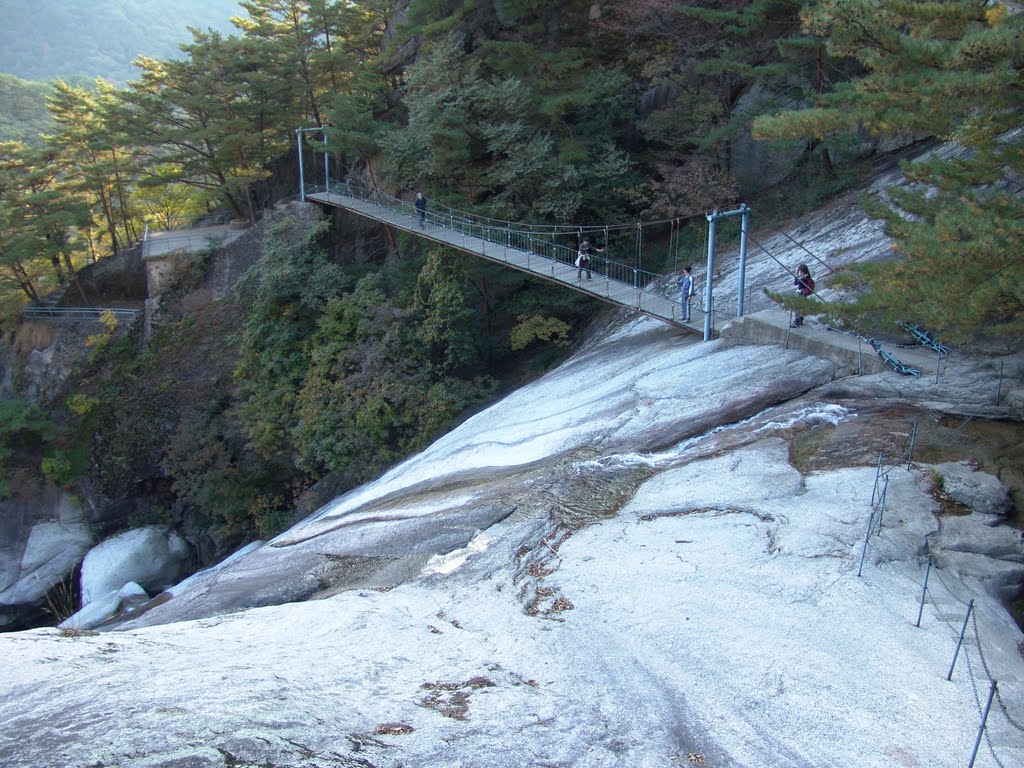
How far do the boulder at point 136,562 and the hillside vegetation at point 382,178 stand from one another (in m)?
0.99

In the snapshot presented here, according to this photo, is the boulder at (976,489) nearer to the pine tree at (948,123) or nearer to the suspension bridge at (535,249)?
the pine tree at (948,123)

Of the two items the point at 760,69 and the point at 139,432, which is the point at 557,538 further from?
the point at 139,432

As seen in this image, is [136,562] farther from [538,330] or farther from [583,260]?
[583,260]

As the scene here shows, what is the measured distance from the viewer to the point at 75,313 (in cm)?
2502

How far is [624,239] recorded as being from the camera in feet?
68.1

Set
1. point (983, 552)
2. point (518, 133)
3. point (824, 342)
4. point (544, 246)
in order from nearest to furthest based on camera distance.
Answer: point (983, 552), point (824, 342), point (518, 133), point (544, 246)

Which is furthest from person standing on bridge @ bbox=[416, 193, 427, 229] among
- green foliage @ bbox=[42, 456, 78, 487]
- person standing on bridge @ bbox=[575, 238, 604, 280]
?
green foliage @ bbox=[42, 456, 78, 487]

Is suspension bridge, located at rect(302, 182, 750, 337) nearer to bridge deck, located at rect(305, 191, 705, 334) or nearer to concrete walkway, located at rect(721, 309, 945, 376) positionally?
bridge deck, located at rect(305, 191, 705, 334)

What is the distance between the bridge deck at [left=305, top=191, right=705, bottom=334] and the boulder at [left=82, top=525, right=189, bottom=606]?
A: 37.6 feet

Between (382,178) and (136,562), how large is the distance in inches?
550

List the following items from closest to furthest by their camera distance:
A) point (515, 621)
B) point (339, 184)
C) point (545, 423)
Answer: point (515, 621)
point (545, 423)
point (339, 184)

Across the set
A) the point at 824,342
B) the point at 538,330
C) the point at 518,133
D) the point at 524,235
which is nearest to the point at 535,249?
the point at 524,235

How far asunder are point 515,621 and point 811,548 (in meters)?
2.69

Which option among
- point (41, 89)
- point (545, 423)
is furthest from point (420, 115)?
point (41, 89)
